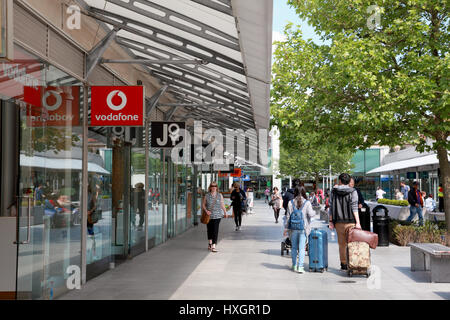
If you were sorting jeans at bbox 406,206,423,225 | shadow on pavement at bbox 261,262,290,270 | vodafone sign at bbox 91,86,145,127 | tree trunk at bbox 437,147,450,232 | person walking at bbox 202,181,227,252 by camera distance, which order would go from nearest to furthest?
vodafone sign at bbox 91,86,145,127
shadow on pavement at bbox 261,262,290,270
person walking at bbox 202,181,227,252
tree trunk at bbox 437,147,450,232
jeans at bbox 406,206,423,225

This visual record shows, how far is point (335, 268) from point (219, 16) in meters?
6.05

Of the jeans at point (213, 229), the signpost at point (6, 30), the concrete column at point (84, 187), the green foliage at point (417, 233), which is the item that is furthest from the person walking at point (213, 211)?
the signpost at point (6, 30)

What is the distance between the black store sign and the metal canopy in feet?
4.23

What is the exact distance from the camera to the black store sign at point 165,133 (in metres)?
14.1

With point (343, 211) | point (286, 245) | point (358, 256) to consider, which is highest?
point (343, 211)

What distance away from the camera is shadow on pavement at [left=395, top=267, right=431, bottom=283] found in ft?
31.9

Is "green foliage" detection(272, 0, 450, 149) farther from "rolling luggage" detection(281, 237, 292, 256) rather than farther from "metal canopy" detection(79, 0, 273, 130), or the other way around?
"rolling luggage" detection(281, 237, 292, 256)

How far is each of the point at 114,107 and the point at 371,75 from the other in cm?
699

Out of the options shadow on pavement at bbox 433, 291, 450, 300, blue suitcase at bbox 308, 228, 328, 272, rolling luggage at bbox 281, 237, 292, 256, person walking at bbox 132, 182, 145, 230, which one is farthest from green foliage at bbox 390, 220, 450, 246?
person walking at bbox 132, 182, 145, 230

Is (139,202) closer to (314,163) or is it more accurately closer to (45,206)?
(45,206)

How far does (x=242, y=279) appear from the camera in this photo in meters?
9.77

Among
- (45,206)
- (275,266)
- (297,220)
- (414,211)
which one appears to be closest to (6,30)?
(45,206)
